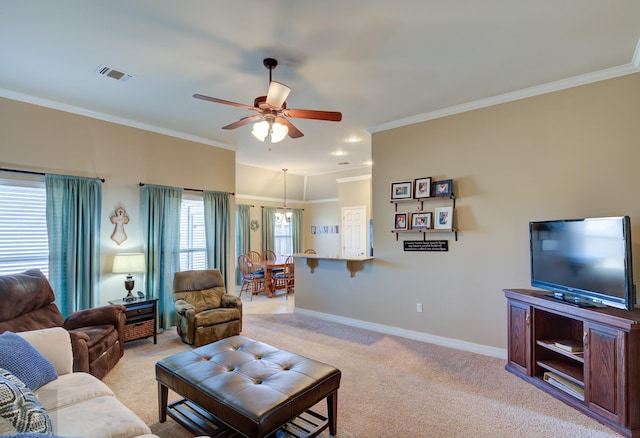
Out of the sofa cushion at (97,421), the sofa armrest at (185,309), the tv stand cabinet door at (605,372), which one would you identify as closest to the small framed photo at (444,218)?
the tv stand cabinet door at (605,372)

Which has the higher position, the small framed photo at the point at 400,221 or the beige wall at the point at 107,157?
the beige wall at the point at 107,157

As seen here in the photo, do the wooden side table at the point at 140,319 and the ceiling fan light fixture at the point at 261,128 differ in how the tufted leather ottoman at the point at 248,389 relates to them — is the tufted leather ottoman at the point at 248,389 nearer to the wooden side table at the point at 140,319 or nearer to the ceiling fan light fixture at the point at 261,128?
the wooden side table at the point at 140,319

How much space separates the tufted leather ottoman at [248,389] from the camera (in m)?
1.79

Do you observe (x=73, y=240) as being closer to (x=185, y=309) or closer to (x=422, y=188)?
(x=185, y=309)

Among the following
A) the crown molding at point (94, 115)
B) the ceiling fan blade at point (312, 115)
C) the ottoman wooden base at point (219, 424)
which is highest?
the crown molding at point (94, 115)

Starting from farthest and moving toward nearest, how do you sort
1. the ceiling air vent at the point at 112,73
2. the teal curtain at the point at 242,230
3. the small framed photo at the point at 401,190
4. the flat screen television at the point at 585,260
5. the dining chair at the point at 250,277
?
the teal curtain at the point at 242,230
the dining chair at the point at 250,277
the small framed photo at the point at 401,190
the ceiling air vent at the point at 112,73
the flat screen television at the point at 585,260

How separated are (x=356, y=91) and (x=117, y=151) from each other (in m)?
3.23

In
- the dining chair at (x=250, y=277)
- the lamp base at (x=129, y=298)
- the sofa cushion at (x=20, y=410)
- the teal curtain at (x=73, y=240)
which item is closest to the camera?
the sofa cushion at (x=20, y=410)

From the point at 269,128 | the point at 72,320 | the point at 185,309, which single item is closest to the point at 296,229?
the point at 185,309

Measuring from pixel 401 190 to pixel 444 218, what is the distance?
70 cm

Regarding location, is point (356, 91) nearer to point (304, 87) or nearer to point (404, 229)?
point (304, 87)

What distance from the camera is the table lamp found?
12.8 feet

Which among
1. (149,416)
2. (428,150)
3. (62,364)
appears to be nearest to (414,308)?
(428,150)

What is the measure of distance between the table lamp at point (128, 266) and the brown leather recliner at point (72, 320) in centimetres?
60
